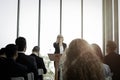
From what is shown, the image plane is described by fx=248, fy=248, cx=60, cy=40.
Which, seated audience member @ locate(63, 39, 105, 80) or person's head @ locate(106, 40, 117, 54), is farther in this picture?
person's head @ locate(106, 40, 117, 54)

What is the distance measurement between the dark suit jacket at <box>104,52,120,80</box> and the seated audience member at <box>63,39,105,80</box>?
5.52 feet

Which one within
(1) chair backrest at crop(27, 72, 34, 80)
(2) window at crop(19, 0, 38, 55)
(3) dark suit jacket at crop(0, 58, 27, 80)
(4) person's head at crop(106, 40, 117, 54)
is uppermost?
(2) window at crop(19, 0, 38, 55)

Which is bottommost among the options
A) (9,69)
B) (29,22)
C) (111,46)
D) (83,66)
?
(9,69)

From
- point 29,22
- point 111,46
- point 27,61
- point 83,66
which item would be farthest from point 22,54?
point 29,22

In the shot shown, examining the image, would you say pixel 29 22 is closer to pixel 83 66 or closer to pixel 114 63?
pixel 114 63

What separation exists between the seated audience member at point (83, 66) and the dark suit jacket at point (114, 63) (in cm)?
168

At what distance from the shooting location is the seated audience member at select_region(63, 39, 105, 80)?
186cm

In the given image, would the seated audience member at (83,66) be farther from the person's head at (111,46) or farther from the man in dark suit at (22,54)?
the person's head at (111,46)

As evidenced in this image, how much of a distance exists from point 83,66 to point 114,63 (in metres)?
1.84

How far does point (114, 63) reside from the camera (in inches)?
142

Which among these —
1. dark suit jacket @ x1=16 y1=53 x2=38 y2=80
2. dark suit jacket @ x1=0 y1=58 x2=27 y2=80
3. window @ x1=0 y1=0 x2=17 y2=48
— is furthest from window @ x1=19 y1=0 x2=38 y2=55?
dark suit jacket @ x1=0 y1=58 x2=27 y2=80

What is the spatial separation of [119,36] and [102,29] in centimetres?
80

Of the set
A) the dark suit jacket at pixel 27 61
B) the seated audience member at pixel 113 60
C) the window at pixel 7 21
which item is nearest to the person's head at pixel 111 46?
the seated audience member at pixel 113 60

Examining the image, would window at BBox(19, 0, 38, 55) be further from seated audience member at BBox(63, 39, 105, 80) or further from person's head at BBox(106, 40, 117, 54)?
seated audience member at BBox(63, 39, 105, 80)
